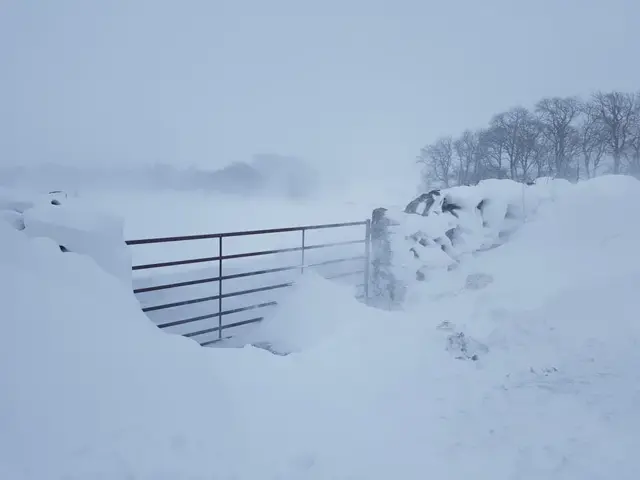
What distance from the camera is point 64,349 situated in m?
2.54

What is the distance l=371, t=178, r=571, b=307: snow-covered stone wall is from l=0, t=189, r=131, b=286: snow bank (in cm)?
366

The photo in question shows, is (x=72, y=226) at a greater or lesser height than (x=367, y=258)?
greater

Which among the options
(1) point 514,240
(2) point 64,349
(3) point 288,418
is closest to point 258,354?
(3) point 288,418

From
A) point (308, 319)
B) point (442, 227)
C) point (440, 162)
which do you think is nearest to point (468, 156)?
point (440, 162)

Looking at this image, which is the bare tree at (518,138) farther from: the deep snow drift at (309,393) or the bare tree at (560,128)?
the deep snow drift at (309,393)

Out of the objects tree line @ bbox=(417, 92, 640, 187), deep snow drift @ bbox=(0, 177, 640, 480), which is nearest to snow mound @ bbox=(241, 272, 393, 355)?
deep snow drift @ bbox=(0, 177, 640, 480)

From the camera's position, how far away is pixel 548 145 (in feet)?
71.5

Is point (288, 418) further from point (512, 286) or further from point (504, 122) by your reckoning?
point (504, 122)

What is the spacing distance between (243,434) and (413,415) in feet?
3.49

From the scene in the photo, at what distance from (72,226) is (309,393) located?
88.6 inches

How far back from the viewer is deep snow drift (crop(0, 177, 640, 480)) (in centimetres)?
221

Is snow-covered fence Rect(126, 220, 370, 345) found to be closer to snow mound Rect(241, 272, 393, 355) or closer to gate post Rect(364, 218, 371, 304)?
gate post Rect(364, 218, 371, 304)

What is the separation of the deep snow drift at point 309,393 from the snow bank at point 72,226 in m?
0.18

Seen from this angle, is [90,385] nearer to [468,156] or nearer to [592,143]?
[592,143]
